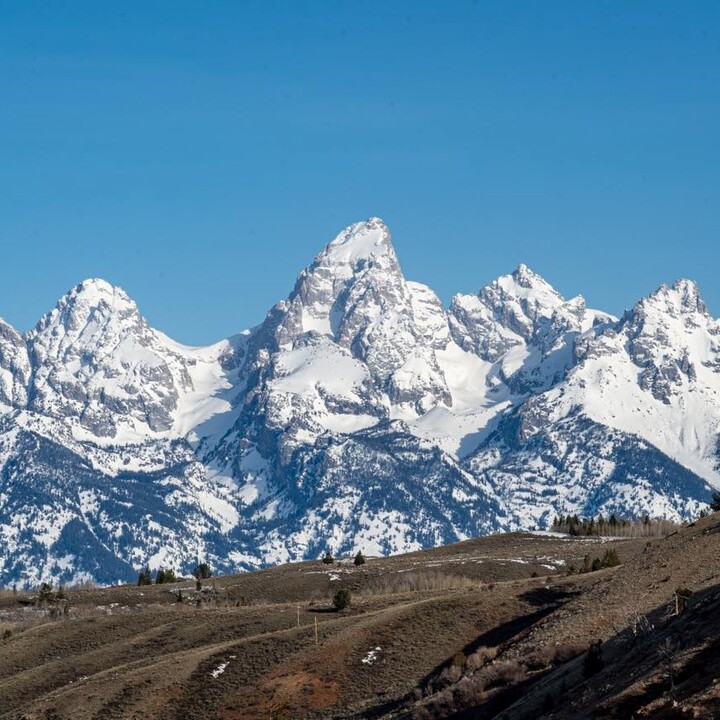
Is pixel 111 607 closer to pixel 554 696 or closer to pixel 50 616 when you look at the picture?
pixel 50 616

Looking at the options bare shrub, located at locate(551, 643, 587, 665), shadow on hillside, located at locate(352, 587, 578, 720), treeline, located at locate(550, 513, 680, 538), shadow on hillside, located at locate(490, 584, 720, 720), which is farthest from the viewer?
treeline, located at locate(550, 513, 680, 538)

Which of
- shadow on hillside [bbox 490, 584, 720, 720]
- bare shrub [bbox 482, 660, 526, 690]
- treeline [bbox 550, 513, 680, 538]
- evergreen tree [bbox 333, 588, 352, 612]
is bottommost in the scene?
shadow on hillside [bbox 490, 584, 720, 720]

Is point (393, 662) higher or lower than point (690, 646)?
higher

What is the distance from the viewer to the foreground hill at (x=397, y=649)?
4659cm

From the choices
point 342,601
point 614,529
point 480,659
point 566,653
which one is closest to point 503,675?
point 566,653

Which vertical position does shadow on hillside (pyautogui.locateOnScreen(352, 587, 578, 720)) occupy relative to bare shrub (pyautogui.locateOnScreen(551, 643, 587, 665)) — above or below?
above

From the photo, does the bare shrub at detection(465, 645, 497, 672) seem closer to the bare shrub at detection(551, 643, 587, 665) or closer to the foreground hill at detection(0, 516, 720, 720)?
the foreground hill at detection(0, 516, 720, 720)

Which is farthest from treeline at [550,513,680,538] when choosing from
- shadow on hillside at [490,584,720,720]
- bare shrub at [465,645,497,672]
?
shadow on hillside at [490,584,720,720]

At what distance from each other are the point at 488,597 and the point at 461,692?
1074 inches

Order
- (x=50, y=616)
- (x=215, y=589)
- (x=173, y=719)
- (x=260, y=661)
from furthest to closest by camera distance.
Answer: (x=215, y=589) < (x=50, y=616) < (x=260, y=661) < (x=173, y=719)

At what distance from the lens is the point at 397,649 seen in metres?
73.4

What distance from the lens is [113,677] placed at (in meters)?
74.5

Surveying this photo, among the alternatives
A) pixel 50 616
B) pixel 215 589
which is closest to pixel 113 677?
pixel 50 616

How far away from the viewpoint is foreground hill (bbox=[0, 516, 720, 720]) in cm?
4659
